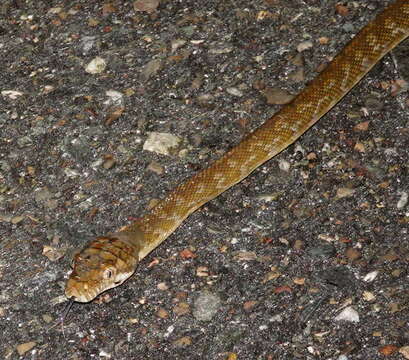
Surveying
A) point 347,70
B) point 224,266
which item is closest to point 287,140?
point 347,70

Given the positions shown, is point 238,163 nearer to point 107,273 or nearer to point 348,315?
point 107,273

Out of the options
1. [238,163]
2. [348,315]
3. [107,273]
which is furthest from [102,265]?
[348,315]

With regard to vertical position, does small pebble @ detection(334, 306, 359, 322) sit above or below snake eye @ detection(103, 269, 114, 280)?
above

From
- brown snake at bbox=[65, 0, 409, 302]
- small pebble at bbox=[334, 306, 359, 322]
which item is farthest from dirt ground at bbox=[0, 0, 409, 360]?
brown snake at bbox=[65, 0, 409, 302]

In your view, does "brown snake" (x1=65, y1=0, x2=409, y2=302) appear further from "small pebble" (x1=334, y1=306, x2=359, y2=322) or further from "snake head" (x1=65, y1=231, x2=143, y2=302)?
"small pebble" (x1=334, y1=306, x2=359, y2=322)

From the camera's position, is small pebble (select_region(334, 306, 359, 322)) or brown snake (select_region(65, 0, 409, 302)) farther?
brown snake (select_region(65, 0, 409, 302))

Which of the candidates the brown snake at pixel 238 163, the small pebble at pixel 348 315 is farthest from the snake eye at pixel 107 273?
the small pebble at pixel 348 315
